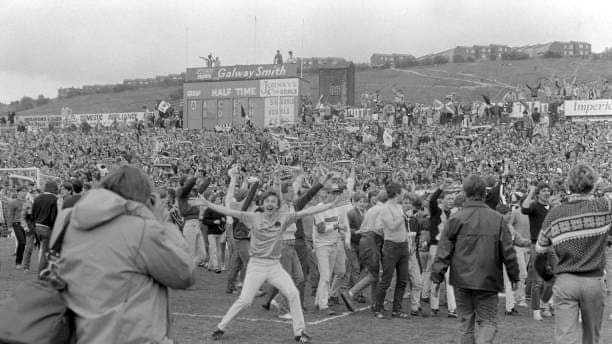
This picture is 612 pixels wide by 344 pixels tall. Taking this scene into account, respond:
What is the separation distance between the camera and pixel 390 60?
149875 millimetres

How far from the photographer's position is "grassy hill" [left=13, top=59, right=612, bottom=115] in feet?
336

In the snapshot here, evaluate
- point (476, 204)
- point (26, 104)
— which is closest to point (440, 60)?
point (26, 104)

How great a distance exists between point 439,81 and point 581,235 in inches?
4232

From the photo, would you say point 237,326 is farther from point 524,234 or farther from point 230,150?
point 230,150

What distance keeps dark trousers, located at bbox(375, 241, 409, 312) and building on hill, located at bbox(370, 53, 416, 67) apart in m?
127

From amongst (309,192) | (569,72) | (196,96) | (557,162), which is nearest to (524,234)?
(309,192)

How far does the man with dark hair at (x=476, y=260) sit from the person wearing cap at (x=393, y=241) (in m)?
3.66

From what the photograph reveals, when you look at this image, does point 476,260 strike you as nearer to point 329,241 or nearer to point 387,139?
point 329,241

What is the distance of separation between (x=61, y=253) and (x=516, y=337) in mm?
7045

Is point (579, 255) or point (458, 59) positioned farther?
point (458, 59)

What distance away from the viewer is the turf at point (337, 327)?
9.29m

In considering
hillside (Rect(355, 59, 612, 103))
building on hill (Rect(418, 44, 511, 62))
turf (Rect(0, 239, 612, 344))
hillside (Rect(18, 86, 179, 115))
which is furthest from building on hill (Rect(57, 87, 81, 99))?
turf (Rect(0, 239, 612, 344))

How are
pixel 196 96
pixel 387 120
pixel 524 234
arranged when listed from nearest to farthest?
1. pixel 524 234
2. pixel 387 120
3. pixel 196 96

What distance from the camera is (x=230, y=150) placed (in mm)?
45656
